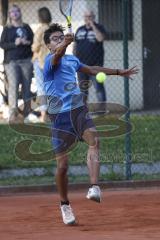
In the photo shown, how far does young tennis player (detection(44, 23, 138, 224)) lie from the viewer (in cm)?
990

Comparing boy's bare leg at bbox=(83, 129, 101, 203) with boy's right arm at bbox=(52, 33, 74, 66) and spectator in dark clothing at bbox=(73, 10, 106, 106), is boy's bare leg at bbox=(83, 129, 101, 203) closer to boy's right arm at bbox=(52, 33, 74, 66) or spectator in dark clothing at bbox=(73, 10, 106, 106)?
boy's right arm at bbox=(52, 33, 74, 66)

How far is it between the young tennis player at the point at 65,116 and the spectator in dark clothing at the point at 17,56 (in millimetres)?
6473

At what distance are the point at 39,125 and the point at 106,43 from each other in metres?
5.49

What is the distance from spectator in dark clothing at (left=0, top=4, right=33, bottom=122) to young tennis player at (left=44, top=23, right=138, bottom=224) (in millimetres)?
6473

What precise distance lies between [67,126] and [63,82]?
0.47 meters

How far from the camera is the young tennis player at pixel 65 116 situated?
390 inches

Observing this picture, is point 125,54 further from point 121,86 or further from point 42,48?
A: point 121,86

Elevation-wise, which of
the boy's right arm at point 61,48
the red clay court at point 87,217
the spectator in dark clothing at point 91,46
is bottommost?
the red clay court at point 87,217

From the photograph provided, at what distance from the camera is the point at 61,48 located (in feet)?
31.2

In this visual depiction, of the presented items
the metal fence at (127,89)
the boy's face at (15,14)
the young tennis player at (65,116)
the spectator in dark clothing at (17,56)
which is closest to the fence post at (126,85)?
the metal fence at (127,89)

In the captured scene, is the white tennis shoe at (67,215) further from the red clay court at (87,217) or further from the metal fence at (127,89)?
the metal fence at (127,89)

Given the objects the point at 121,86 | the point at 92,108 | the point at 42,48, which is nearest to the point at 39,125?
the point at 92,108

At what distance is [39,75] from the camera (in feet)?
56.7

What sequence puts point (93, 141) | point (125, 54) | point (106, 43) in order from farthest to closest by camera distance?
point (106, 43), point (125, 54), point (93, 141)
